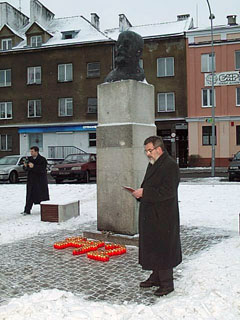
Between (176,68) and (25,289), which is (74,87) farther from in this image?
(25,289)

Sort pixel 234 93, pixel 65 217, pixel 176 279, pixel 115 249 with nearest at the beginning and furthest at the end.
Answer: pixel 176 279 < pixel 115 249 < pixel 65 217 < pixel 234 93

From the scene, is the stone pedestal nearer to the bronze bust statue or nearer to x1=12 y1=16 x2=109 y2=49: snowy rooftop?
the bronze bust statue

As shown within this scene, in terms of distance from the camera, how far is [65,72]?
120 ft

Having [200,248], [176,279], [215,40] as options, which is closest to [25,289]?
[176,279]

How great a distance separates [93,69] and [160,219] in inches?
1281

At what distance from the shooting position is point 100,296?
4574mm

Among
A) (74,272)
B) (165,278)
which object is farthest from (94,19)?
(165,278)

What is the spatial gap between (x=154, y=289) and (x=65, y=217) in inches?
196

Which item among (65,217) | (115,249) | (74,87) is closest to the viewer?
(115,249)

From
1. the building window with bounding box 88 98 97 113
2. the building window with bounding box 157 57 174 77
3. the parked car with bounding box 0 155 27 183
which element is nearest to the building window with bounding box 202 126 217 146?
the building window with bounding box 157 57 174 77

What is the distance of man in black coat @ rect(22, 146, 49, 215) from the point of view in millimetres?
10258

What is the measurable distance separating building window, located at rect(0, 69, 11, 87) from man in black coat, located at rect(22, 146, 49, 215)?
29.8m

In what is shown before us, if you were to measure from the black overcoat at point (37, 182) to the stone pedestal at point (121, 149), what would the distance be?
3.11m

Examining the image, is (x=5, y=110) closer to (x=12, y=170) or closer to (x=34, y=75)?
(x=34, y=75)
